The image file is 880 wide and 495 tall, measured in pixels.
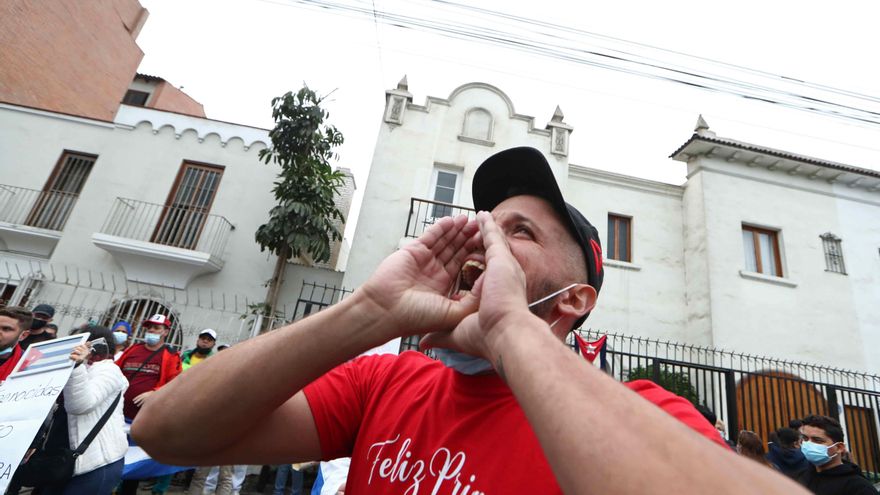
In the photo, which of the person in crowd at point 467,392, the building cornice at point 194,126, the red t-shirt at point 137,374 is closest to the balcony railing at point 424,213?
the building cornice at point 194,126

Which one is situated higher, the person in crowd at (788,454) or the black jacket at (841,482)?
the person in crowd at (788,454)

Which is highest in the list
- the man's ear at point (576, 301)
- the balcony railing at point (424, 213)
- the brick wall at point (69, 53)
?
the brick wall at point (69, 53)

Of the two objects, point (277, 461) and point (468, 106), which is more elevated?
point (468, 106)

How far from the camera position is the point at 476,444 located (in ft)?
3.81

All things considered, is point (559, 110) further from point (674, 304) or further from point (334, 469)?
point (334, 469)

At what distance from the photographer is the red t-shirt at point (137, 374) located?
5.47 metres

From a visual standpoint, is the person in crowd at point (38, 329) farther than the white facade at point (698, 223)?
No

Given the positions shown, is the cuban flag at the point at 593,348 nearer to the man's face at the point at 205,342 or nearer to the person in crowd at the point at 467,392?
the man's face at the point at 205,342

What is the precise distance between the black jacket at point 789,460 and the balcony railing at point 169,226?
12743mm

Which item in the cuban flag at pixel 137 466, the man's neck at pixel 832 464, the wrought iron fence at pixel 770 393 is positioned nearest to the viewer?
the man's neck at pixel 832 464

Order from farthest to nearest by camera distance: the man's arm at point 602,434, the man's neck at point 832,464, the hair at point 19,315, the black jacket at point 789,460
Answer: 1. the black jacket at point 789,460
2. the hair at point 19,315
3. the man's neck at point 832,464
4. the man's arm at point 602,434

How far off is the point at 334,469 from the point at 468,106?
478 inches

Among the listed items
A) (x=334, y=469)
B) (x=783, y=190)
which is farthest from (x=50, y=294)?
(x=783, y=190)

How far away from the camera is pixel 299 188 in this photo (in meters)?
11.8
